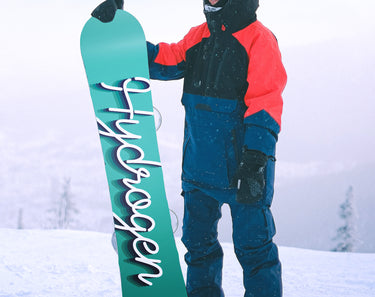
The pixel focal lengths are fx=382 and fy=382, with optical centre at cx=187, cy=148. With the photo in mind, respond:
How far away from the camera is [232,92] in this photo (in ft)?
8.11

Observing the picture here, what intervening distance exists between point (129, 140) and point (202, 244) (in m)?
0.91

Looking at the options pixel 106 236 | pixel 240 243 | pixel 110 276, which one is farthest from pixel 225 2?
pixel 106 236

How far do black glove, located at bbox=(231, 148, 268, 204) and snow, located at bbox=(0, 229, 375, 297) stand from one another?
1968 millimetres

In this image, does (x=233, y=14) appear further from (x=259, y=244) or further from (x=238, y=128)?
(x=259, y=244)

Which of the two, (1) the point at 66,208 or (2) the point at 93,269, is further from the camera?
(1) the point at 66,208

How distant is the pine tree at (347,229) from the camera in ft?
49.0

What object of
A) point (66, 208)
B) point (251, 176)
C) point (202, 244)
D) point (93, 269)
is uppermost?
point (251, 176)

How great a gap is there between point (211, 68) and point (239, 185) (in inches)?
31.3

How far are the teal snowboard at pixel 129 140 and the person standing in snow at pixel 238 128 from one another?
0.85 feet

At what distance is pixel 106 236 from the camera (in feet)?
20.7

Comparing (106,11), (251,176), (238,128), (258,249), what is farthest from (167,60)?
(258,249)

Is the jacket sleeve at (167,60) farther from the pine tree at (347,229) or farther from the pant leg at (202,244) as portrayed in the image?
the pine tree at (347,229)

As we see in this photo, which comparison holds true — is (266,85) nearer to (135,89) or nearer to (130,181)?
(135,89)

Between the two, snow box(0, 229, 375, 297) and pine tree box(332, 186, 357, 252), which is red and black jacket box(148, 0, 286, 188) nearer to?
snow box(0, 229, 375, 297)
